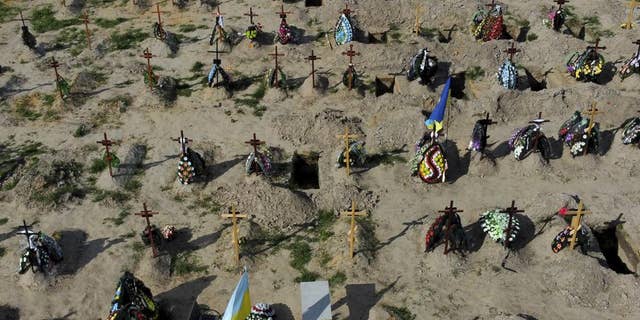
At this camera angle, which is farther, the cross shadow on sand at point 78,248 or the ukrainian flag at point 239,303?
the cross shadow on sand at point 78,248

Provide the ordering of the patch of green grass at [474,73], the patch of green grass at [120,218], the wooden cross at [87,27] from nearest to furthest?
the patch of green grass at [120,218]
the patch of green grass at [474,73]
the wooden cross at [87,27]

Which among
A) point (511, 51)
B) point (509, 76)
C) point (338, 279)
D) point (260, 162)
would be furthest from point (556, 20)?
point (338, 279)

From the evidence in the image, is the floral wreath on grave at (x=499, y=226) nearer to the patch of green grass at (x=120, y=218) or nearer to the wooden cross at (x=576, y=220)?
the wooden cross at (x=576, y=220)

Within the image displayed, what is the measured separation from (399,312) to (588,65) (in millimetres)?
22103

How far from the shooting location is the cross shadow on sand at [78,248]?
27.0 meters

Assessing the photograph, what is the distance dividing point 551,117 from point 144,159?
76.6 ft

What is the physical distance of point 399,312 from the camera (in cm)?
2459

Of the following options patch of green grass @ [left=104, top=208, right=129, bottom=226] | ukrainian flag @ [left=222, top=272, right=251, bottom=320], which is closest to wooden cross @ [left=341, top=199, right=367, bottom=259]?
ukrainian flag @ [left=222, top=272, right=251, bottom=320]

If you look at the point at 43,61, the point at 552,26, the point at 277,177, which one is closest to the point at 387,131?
the point at 277,177

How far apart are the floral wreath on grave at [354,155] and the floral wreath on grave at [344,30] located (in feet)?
39.0

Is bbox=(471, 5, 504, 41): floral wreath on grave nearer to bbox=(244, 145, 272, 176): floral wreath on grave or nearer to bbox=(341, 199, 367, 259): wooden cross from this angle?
bbox=(244, 145, 272, 176): floral wreath on grave

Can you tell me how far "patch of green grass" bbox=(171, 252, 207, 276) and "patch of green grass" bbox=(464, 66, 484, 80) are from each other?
2159 cm

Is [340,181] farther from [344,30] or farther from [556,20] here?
[556,20]

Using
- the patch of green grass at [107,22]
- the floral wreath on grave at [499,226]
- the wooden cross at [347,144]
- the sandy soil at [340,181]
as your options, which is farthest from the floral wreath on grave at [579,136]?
the patch of green grass at [107,22]
